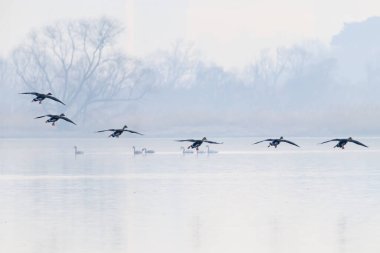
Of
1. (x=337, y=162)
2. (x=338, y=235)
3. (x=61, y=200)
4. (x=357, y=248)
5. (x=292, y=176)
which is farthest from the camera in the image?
(x=337, y=162)

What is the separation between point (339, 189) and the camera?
64.8 meters

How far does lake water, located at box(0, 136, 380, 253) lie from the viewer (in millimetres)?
41969

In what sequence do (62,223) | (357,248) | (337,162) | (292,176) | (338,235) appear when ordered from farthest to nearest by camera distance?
(337,162) → (292,176) → (62,223) → (338,235) → (357,248)

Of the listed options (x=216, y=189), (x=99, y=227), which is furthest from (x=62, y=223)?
(x=216, y=189)

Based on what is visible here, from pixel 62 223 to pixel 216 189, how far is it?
62.6 feet

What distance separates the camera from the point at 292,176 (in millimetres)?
78125

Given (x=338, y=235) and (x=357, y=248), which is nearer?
(x=357, y=248)

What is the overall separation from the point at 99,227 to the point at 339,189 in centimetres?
2196

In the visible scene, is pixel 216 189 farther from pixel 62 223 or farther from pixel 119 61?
pixel 119 61

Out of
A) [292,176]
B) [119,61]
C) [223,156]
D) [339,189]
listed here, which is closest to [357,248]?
[339,189]

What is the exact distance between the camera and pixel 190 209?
53406mm

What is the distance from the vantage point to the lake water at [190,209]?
4197 centimetres

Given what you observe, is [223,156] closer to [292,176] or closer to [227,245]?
[292,176]

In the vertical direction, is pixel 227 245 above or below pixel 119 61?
below
